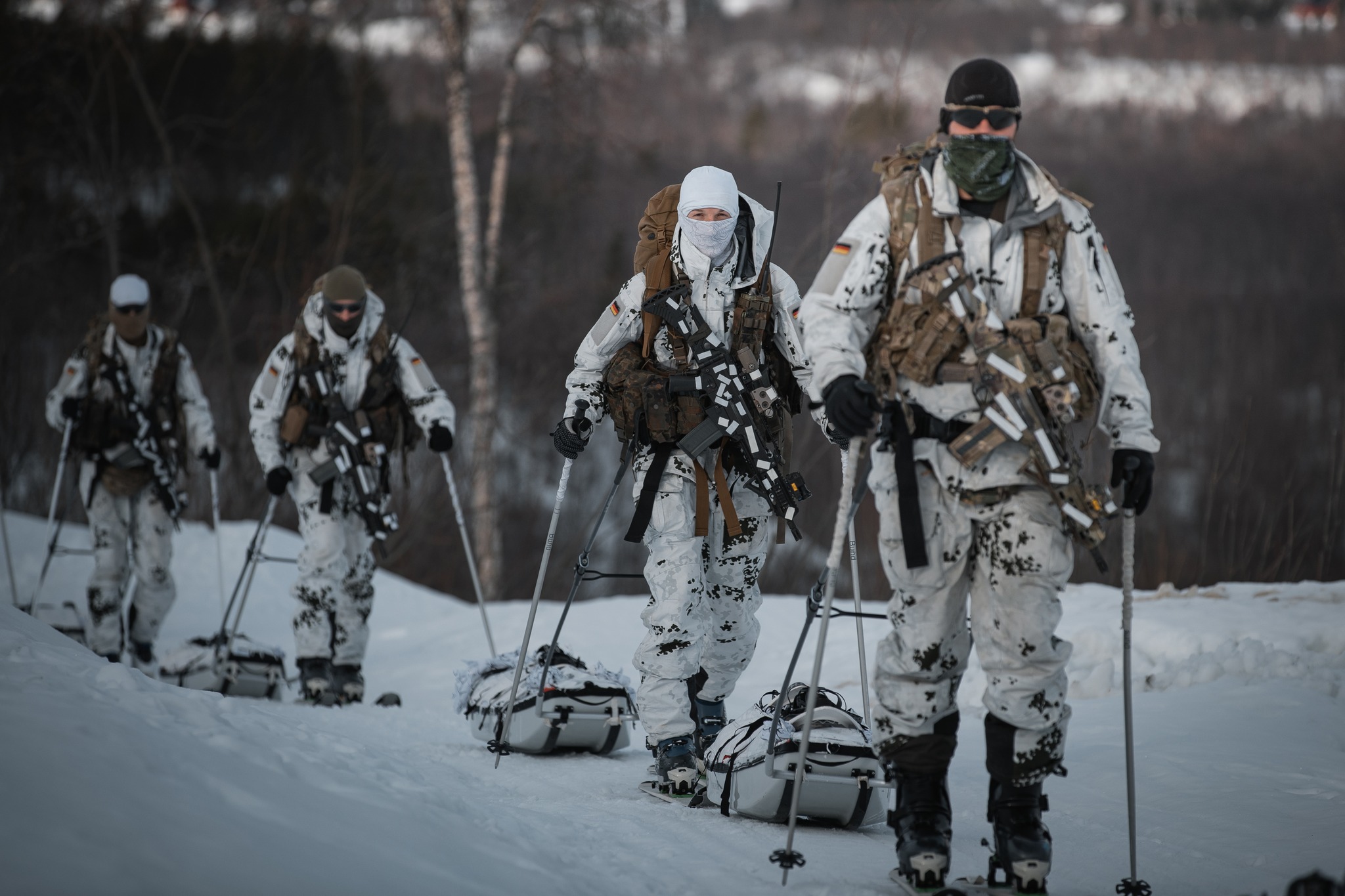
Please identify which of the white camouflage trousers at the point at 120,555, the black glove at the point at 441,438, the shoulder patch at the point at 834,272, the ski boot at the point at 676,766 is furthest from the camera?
the white camouflage trousers at the point at 120,555

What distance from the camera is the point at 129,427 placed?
855cm

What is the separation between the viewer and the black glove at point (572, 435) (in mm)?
5078

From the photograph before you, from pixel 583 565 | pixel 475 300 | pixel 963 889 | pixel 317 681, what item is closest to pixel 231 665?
→ pixel 317 681

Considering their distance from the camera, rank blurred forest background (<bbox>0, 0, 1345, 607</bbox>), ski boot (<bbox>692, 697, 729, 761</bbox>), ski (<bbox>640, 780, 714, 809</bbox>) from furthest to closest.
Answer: blurred forest background (<bbox>0, 0, 1345, 607</bbox>)
ski boot (<bbox>692, 697, 729, 761</bbox>)
ski (<bbox>640, 780, 714, 809</bbox>)

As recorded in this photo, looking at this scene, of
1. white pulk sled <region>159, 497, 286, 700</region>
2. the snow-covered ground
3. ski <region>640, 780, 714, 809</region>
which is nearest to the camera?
the snow-covered ground

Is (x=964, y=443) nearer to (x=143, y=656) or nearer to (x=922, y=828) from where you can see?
(x=922, y=828)

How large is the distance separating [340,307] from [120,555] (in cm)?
314

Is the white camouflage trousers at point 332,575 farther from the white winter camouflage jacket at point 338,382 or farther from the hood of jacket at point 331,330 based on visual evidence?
the hood of jacket at point 331,330

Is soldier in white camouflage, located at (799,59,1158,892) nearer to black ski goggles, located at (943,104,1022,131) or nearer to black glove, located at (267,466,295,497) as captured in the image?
black ski goggles, located at (943,104,1022,131)

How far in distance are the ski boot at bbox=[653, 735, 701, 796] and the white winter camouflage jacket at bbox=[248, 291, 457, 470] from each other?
3057 mm

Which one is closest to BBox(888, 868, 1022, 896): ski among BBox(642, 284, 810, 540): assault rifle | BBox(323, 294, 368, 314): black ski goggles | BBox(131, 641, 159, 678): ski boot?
BBox(642, 284, 810, 540): assault rifle

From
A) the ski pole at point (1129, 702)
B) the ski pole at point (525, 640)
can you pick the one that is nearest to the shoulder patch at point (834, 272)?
the ski pole at point (1129, 702)

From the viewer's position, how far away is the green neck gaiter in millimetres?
3467

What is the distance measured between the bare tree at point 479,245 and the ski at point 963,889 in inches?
474
